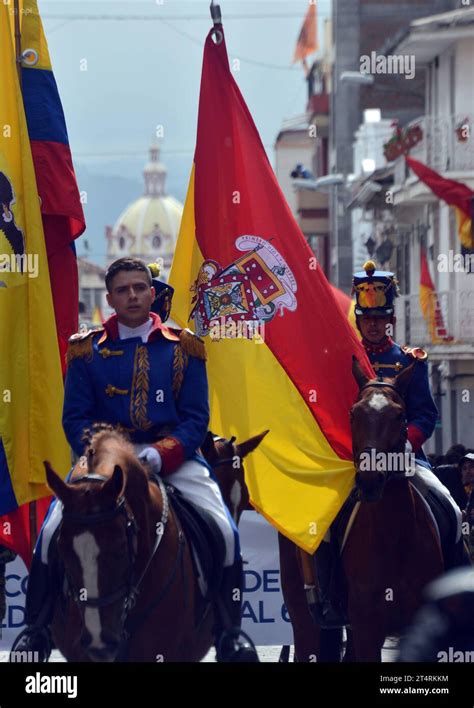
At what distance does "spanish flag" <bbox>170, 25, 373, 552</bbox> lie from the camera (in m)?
11.6

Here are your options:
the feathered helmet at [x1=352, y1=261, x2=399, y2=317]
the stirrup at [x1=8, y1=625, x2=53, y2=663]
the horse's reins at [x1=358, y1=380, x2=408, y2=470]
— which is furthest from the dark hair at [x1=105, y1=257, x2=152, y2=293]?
the feathered helmet at [x1=352, y1=261, x2=399, y2=317]

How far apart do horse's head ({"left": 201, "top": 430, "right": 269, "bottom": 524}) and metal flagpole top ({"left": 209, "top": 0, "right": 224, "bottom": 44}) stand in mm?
2839

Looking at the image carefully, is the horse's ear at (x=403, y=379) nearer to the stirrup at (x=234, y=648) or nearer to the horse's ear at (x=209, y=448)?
the horse's ear at (x=209, y=448)

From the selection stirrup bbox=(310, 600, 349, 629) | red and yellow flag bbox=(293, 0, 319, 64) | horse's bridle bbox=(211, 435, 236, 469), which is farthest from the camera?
red and yellow flag bbox=(293, 0, 319, 64)

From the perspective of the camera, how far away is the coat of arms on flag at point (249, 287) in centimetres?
1199

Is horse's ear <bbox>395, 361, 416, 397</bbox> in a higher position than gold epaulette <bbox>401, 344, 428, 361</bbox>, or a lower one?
lower

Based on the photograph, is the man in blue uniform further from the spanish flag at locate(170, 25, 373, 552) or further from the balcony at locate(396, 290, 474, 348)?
the balcony at locate(396, 290, 474, 348)

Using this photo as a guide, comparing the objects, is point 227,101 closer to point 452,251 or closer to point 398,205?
point 452,251

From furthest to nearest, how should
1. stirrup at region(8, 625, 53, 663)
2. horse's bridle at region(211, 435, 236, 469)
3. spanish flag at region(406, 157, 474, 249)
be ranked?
spanish flag at region(406, 157, 474, 249)
horse's bridle at region(211, 435, 236, 469)
stirrup at region(8, 625, 53, 663)

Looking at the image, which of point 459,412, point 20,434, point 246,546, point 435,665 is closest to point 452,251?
point 459,412

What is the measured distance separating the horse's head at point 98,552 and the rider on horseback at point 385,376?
3328mm

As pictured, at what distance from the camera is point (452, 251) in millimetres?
38344

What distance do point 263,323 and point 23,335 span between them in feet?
5.99

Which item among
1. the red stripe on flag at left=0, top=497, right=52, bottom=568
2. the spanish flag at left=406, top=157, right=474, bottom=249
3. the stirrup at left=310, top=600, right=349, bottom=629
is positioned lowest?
the stirrup at left=310, top=600, right=349, bottom=629
